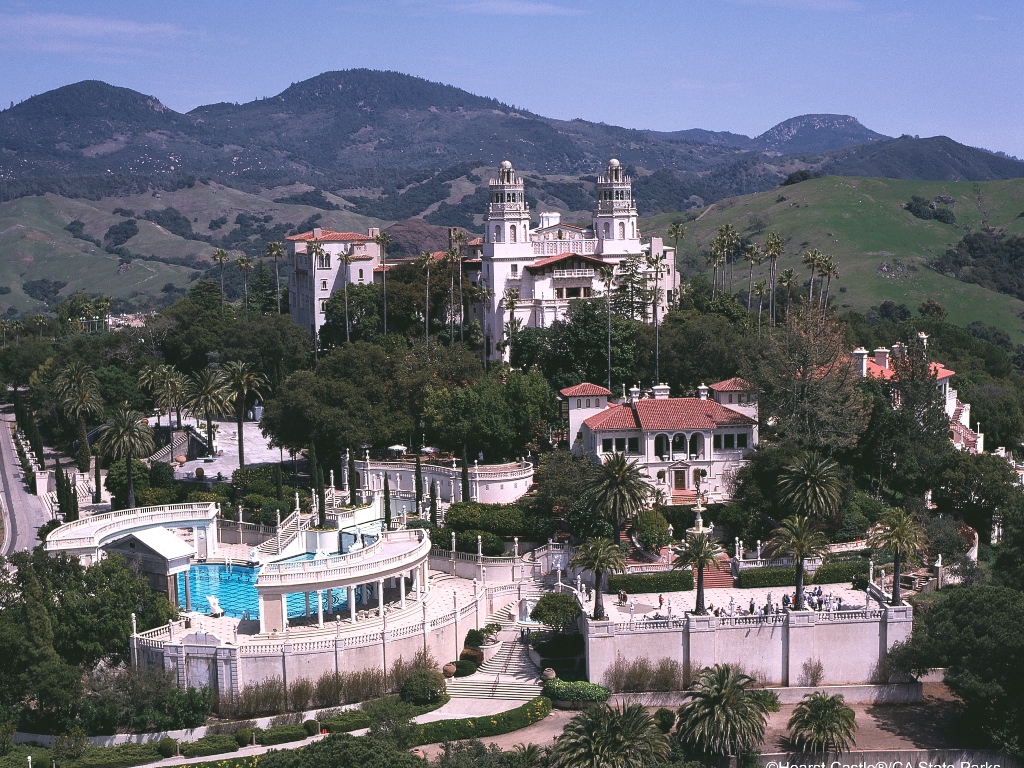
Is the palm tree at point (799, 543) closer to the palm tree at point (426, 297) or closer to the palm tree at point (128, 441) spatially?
the palm tree at point (128, 441)

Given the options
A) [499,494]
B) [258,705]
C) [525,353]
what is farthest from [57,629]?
[525,353]

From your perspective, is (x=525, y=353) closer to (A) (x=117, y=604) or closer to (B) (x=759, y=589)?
(B) (x=759, y=589)

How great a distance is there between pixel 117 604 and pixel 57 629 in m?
2.77

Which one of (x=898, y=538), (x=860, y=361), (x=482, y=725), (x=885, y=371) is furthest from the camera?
(x=885, y=371)

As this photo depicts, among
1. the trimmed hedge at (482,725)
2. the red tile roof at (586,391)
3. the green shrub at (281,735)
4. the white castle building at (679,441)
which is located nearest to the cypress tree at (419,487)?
the white castle building at (679,441)

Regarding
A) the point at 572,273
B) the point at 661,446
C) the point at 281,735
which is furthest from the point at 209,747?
the point at 572,273

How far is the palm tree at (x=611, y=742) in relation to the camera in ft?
178

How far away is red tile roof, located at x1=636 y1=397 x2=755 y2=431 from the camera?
3231 inches

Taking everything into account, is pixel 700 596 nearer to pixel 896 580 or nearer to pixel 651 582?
pixel 651 582

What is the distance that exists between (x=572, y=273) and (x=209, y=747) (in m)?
56.0

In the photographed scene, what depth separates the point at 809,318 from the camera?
8300cm

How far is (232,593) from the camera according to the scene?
72.4m

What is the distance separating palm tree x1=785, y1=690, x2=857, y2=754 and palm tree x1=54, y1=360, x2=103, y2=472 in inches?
2229

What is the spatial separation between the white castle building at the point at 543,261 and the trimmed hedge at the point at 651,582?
35.9 m
